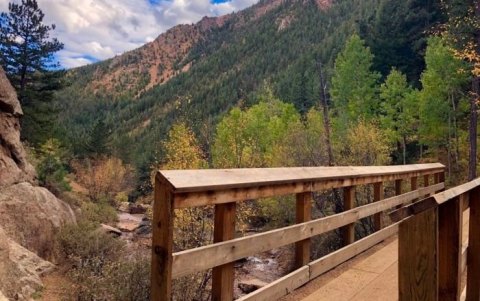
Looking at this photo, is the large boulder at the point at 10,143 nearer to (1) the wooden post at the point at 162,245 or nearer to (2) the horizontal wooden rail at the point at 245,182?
(2) the horizontal wooden rail at the point at 245,182

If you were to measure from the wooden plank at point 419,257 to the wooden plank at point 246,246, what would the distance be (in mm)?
1128

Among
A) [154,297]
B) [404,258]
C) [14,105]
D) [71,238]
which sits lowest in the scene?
[71,238]

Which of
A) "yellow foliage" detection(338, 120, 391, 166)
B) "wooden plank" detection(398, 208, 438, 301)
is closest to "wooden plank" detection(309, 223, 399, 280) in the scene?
"wooden plank" detection(398, 208, 438, 301)

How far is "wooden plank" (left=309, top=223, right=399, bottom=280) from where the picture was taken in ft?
13.4

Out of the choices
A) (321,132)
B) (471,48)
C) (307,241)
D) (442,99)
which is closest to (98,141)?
(321,132)

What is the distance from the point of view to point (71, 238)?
14.3 meters

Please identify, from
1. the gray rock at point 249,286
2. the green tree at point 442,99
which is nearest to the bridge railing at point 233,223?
the gray rock at point 249,286

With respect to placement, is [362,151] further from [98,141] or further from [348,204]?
[98,141]

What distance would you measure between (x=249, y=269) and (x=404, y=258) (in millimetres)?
14708

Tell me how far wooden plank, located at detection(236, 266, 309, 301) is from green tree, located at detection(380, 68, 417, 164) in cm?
2777

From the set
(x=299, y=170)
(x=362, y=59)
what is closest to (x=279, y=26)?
(x=362, y=59)

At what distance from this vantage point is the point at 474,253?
2.81m

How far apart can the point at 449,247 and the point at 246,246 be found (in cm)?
130

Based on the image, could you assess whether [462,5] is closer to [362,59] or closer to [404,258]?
[362,59]
